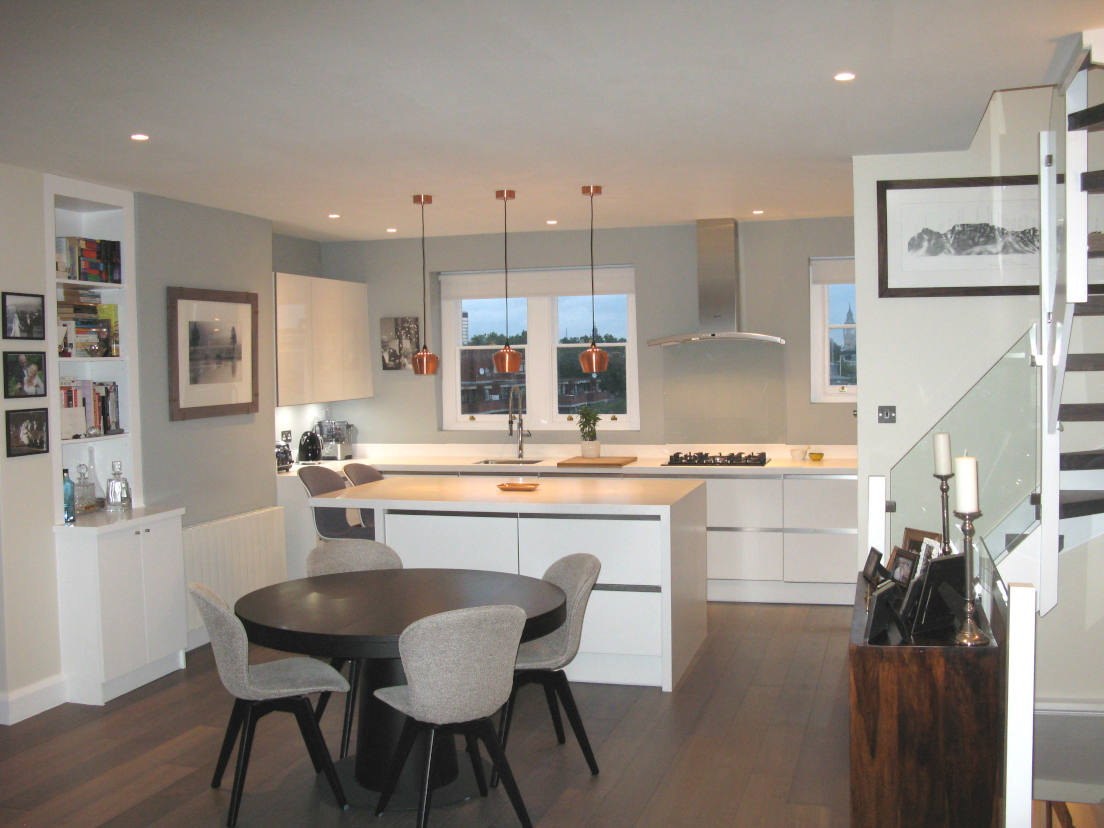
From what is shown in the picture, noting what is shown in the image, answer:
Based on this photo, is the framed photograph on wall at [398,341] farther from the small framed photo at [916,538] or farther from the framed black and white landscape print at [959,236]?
the small framed photo at [916,538]

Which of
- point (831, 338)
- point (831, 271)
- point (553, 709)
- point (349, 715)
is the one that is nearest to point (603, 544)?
point (553, 709)

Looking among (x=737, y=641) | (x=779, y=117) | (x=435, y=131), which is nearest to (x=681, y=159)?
(x=779, y=117)

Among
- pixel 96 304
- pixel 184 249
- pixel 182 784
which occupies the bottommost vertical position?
pixel 182 784

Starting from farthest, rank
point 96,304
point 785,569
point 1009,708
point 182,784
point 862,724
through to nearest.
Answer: point 785,569
point 96,304
point 182,784
point 862,724
point 1009,708

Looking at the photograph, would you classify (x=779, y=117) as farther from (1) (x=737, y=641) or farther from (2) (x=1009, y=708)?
(1) (x=737, y=641)

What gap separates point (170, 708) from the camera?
4.80m

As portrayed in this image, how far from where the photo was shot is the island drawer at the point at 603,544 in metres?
4.92

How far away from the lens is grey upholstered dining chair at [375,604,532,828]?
3.17 meters

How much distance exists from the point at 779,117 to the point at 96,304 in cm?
373

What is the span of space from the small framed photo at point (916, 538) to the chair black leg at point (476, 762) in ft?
6.00

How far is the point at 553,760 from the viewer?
4.07m

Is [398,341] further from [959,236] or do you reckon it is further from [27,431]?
[959,236]

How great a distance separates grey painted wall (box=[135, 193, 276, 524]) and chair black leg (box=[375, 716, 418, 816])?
2.82m

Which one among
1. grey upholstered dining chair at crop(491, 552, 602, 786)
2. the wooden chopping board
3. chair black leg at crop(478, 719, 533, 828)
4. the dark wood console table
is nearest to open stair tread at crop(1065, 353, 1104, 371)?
the dark wood console table
